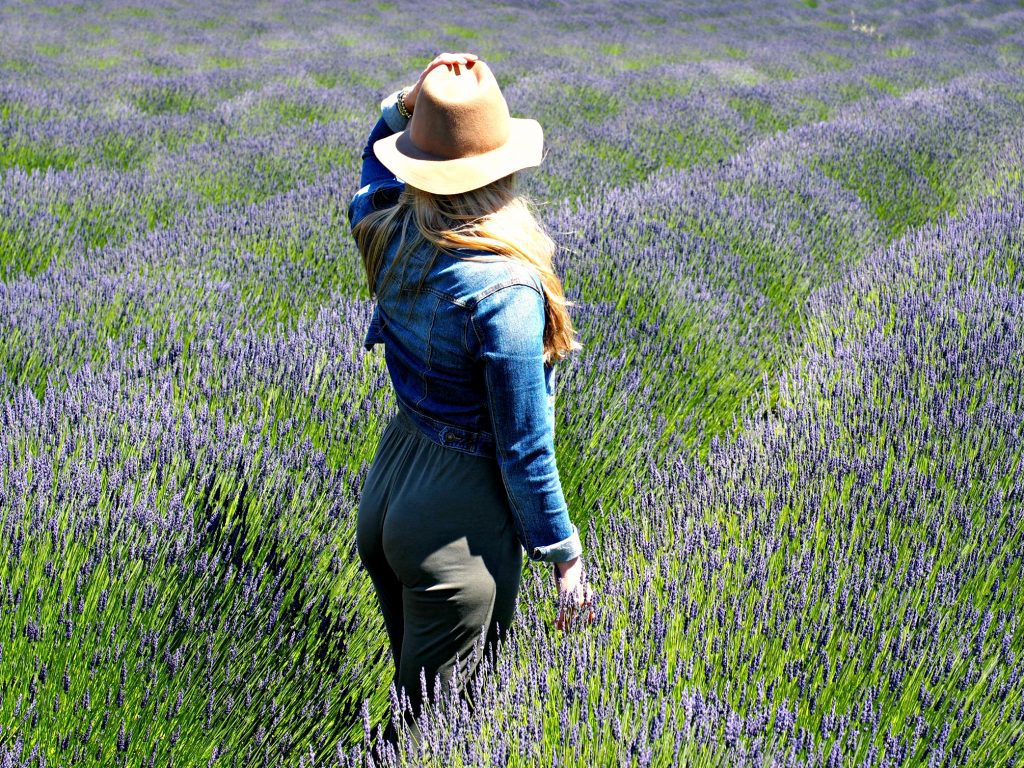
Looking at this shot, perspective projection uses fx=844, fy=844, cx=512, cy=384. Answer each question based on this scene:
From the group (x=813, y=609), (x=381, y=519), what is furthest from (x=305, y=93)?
(x=813, y=609)

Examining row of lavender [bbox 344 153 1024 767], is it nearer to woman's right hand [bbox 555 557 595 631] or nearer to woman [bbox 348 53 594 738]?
woman's right hand [bbox 555 557 595 631]

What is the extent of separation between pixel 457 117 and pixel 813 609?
3.47 ft

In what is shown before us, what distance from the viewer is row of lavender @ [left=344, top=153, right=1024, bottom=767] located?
50.1 inches

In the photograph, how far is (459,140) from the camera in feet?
4.36

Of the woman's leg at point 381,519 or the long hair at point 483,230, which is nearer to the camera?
the long hair at point 483,230

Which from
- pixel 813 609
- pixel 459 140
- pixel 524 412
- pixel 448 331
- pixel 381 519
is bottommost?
pixel 813 609

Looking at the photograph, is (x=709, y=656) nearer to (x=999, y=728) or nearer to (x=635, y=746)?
(x=635, y=746)

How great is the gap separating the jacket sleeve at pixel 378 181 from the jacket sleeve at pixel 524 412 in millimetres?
474

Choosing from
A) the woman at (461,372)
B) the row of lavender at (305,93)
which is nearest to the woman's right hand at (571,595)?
the woman at (461,372)

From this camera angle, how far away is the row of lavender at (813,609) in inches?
50.1

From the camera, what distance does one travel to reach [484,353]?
1.31 meters

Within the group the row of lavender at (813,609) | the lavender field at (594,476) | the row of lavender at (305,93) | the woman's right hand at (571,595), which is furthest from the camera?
the row of lavender at (305,93)

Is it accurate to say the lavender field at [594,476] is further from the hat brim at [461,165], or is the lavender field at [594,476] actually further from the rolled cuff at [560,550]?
the hat brim at [461,165]

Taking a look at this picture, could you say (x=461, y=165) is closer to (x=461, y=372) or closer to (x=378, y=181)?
(x=461, y=372)
